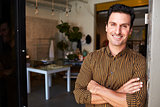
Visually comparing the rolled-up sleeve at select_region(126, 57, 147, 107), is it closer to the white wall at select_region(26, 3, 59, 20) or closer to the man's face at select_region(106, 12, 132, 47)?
the man's face at select_region(106, 12, 132, 47)

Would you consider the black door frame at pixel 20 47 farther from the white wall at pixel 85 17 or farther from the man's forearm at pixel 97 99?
the white wall at pixel 85 17

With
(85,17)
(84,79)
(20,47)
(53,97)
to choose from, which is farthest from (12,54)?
(85,17)

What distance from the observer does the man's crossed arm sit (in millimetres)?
1335

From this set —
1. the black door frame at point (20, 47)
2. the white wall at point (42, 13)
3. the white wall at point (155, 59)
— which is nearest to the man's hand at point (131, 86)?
the white wall at point (155, 59)

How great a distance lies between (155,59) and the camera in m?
1.11

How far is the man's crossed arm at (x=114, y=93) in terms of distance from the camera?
1.33m

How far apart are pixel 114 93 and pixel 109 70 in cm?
26

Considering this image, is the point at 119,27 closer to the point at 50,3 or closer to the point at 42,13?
the point at 50,3

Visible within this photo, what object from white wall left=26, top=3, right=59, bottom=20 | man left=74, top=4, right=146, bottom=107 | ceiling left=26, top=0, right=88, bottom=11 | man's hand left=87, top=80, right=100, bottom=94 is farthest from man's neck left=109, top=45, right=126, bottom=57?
white wall left=26, top=3, right=59, bottom=20

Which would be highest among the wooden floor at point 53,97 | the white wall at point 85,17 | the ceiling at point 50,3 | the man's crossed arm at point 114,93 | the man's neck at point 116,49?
the ceiling at point 50,3

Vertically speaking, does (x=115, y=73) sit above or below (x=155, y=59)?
below

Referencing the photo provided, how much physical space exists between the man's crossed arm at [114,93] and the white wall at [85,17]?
538 centimetres

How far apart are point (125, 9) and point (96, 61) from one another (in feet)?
1.96

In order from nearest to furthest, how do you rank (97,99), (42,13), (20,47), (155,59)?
(155,59) < (20,47) < (97,99) < (42,13)
